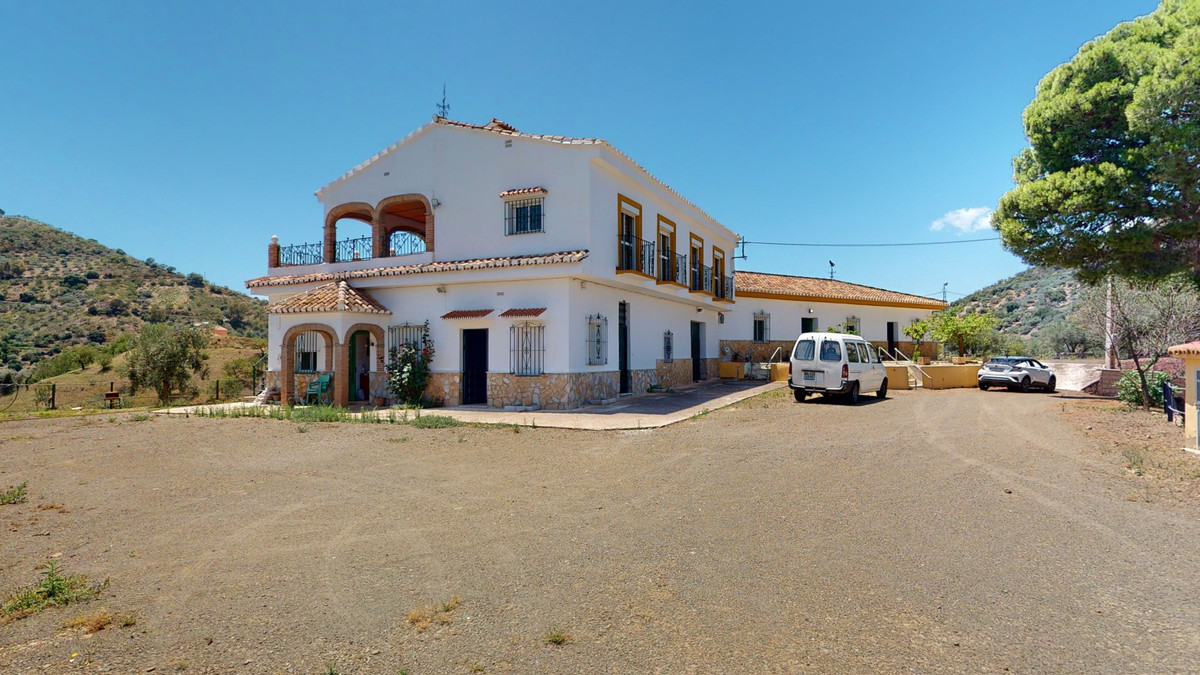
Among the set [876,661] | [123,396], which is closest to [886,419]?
[876,661]

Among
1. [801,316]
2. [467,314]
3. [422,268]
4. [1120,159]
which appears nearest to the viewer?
[1120,159]

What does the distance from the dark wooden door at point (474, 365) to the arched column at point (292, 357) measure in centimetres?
326

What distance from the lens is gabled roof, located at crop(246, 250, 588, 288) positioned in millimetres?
15078

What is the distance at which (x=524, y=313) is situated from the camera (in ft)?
50.6

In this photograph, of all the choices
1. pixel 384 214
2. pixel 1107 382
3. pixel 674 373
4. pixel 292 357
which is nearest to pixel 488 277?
pixel 384 214

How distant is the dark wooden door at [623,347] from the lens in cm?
1856

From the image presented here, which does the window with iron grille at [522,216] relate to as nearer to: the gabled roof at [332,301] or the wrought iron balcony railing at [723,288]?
the gabled roof at [332,301]

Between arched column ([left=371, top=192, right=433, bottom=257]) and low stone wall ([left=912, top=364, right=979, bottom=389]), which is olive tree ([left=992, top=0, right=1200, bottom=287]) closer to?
Result: low stone wall ([left=912, top=364, right=979, bottom=389])

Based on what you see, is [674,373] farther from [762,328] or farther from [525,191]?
[762,328]

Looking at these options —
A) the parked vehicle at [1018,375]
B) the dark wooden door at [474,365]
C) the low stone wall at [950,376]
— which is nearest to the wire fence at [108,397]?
the dark wooden door at [474,365]

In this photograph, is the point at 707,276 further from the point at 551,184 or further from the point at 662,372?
the point at 551,184

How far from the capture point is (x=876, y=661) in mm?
3107

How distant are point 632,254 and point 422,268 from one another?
612 centimetres

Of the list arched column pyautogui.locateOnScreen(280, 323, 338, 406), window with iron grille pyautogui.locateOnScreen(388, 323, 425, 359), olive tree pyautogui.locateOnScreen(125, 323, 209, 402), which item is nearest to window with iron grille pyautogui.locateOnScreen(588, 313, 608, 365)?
window with iron grille pyautogui.locateOnScreen(388, 323, 425, 359)
